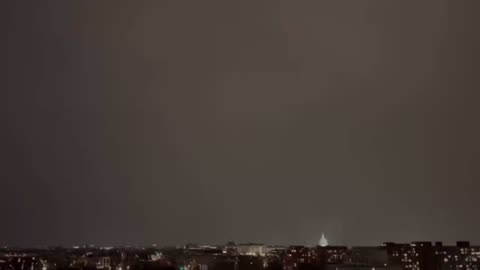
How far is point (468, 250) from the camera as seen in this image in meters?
61.2

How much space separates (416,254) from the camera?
6041cm

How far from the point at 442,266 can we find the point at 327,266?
56.1 feet

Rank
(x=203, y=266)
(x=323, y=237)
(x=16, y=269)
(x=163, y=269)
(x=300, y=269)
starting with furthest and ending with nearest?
(x=323, y=237) < (x=16, y=269) < (x=203, y=266) < (x=300, y=269) < (x=163, y=269)

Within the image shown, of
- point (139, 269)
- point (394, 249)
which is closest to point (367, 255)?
point (394, 249)

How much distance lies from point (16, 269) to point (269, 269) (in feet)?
106

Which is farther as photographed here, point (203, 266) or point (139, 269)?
point (203, 266)

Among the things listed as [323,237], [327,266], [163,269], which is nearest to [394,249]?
[327,266]

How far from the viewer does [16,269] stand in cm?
6294

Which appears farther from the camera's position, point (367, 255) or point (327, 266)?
point (367, 255)

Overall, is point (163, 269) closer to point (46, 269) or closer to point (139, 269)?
point (139, 269)

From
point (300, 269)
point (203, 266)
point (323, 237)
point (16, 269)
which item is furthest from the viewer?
point (323, 237)

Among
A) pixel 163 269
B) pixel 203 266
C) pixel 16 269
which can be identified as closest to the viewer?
pixel 163 269

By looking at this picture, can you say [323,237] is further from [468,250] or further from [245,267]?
[245,267]

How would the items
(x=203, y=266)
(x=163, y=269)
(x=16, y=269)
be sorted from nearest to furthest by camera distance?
(x=163, y=269), (x=203, y=266), (x=16, y=269)
